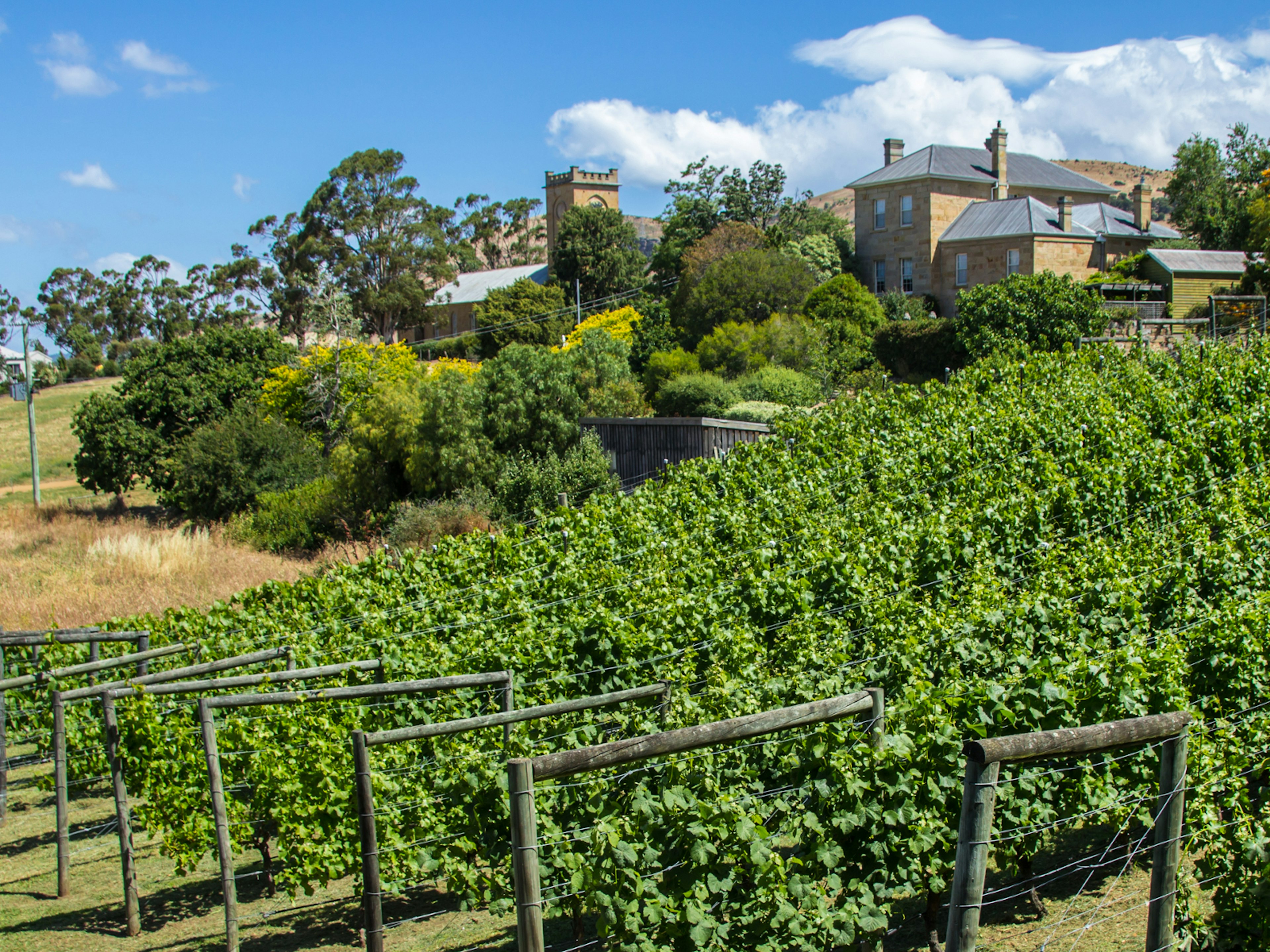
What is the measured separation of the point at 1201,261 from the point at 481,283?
4655cm

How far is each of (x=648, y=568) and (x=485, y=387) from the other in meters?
15.5

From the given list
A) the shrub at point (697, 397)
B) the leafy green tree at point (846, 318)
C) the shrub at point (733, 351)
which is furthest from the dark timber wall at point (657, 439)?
the leafy green tree at point (846, 318)

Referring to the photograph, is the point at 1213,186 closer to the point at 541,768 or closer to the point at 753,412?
the point at 753,412

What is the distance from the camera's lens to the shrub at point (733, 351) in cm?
2908

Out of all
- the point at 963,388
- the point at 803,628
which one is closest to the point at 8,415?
the point at 963,388

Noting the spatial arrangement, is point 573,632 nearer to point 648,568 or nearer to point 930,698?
point 648,568

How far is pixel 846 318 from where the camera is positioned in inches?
1331

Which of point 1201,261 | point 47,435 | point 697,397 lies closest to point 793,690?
point 697,397

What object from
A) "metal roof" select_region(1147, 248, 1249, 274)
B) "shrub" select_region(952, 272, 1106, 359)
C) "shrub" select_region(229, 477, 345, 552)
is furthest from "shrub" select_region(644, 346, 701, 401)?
"metal roof" select_region(1147, 248, 1249, 274)

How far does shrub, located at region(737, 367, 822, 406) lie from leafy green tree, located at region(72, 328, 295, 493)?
19276mm

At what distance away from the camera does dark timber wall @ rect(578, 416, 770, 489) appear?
19.8 metres

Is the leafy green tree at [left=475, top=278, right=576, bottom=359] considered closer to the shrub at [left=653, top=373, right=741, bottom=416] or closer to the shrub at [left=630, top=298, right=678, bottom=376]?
the shrub at [left=630, top=298, right=678, bottom=376]

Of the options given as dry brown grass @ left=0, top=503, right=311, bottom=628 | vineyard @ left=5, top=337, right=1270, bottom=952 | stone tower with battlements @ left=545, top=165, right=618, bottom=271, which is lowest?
dry brown grass @ left=0, top=503, right=311, bottom=628

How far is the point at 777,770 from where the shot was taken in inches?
192
